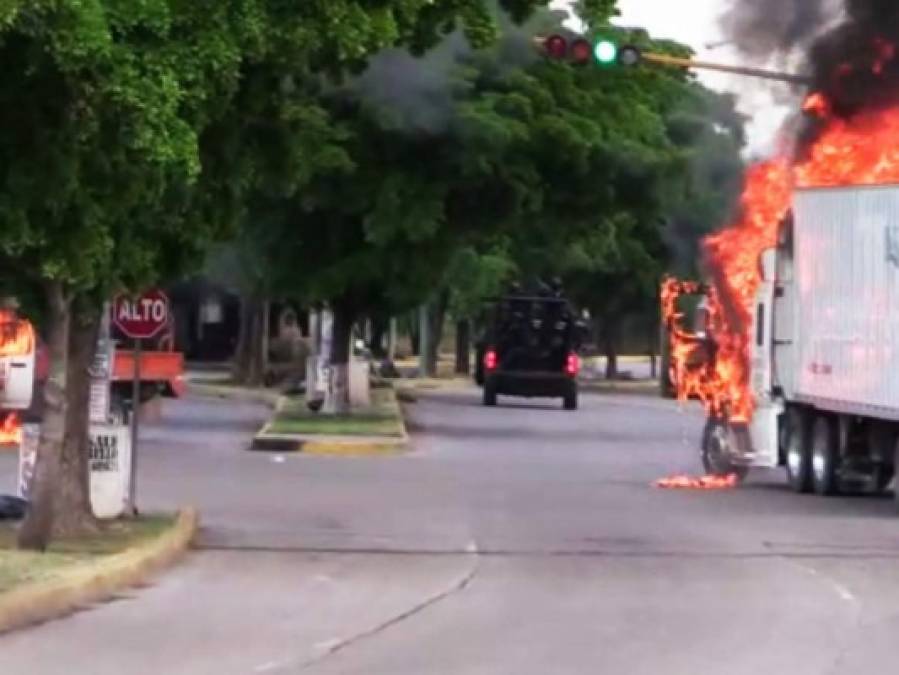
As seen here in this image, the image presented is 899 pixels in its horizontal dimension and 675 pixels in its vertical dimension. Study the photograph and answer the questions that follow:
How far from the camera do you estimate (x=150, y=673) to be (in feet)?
41.3

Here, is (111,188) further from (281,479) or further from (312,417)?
(312,417)

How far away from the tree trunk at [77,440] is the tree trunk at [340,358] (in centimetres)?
2360

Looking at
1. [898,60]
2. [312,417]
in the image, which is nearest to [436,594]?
[898,60]

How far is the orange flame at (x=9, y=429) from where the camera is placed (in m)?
34.5

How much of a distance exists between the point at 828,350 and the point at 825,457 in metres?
1.29

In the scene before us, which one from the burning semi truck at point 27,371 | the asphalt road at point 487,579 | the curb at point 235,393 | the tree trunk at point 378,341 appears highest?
the tree trunk at point 378,341

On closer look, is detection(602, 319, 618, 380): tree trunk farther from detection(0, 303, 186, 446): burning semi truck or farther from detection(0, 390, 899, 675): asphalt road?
detection(0, 390, 899, 675): asphalt road

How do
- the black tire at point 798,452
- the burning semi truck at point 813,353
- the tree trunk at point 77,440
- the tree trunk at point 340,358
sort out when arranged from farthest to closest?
1. the tree trunk at point 340,358
2. the black tire at point 798,452
3. the burning semi truck at point 813,353
4. the tree trunk at point 77,440

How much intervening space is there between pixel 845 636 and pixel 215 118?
5.74 m

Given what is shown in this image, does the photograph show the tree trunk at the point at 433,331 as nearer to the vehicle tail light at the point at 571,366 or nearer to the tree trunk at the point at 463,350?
the tree trunk at the point at 463,350

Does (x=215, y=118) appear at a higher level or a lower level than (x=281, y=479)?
higher

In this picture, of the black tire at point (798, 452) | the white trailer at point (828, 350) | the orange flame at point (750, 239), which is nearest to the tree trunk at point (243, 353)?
the orange flame at point (750, 239)

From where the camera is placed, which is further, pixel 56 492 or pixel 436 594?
pixel 56 492

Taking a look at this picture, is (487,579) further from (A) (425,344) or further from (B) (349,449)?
(A) (425,344)
